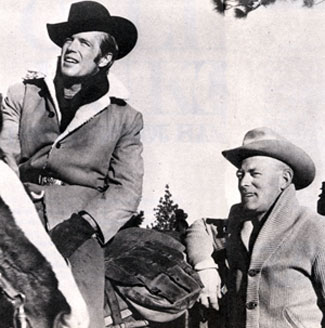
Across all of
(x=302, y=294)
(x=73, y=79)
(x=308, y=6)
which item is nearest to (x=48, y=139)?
(x=73, y=79)

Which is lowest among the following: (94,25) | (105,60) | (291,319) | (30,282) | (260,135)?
(291,319)

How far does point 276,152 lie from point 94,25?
652mm

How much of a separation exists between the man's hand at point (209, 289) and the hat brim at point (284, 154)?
0.36m

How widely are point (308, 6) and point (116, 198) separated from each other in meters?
0.96

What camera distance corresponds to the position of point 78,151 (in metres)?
1.94

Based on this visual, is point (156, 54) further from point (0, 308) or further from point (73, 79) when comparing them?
point (0, 308)

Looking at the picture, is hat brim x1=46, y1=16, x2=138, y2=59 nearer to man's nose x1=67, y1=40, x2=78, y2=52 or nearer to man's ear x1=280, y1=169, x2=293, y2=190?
man's nose x1=67, y1=40, x2=78, y2=52

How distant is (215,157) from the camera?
7.20 ft

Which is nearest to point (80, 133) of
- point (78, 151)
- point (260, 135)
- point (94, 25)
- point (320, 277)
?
point (78, 151)

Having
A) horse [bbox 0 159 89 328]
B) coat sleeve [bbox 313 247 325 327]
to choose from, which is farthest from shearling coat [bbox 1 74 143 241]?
coat sleeve [bbox 313 247 325 327]

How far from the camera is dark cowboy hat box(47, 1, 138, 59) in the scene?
1.96 m

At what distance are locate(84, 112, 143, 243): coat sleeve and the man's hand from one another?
276mm

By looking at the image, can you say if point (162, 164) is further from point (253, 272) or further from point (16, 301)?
point (16, 301)

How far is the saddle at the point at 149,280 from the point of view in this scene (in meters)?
1.79
